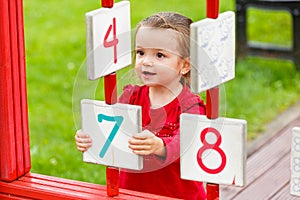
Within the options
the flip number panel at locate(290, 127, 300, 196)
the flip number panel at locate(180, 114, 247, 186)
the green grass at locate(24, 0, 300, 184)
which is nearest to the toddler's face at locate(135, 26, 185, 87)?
the flip number panel at locate(180, 114, 247, 186)

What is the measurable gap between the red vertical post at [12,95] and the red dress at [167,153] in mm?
375

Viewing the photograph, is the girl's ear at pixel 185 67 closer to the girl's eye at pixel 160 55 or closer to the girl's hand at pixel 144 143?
the girl's eye at pixel 160 55

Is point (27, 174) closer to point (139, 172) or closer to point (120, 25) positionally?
point (139, 172)

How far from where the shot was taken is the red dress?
121 inches

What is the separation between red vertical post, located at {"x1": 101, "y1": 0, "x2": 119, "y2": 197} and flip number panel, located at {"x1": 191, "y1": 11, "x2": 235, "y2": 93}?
340mm

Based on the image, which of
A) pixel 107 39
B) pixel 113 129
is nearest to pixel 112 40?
pixel 107 39

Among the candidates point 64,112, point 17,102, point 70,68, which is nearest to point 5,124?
point 17,102

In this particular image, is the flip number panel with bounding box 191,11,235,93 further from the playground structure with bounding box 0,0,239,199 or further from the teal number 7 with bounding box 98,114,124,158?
the playground structure with bounding box 0,0,239,199

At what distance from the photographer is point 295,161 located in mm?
2877

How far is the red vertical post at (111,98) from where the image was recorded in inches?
117

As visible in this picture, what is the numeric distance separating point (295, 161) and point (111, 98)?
1.97ft

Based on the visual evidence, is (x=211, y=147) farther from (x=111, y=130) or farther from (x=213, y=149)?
(x=111, y=130)

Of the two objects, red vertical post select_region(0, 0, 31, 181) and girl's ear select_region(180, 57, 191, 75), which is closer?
girl's ear select_region(180, 57, 191, 75)

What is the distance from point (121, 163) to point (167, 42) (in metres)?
0.41
